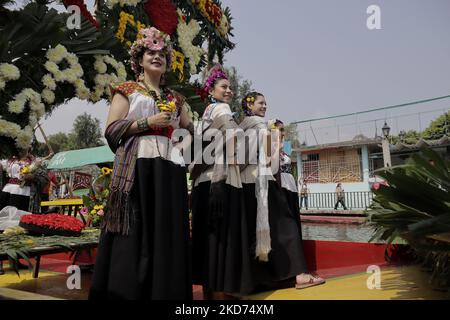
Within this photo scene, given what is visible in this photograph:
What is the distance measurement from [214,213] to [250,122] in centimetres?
111

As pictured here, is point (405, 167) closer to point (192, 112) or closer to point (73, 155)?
point (192, 112)

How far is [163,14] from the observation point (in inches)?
159

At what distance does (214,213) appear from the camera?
2.47 metres

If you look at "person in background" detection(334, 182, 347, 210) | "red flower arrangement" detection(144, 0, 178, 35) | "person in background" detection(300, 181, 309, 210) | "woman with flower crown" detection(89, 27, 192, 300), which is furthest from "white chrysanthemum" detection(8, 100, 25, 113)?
"person in background" detection(300, 181, 309, 210)

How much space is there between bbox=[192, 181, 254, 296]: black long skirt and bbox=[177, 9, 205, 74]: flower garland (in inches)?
83.5

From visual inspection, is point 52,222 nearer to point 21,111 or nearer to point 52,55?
point 21,111

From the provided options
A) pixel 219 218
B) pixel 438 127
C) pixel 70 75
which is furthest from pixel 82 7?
pixel 438 127

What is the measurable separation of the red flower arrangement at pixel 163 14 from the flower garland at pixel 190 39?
4.9 inches

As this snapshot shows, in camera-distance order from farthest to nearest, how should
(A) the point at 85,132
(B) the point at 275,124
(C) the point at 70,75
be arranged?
(A) the point at 85,132
(B) the point at 275,124
(C) the point at 70,75

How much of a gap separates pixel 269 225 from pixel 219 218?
601 mm

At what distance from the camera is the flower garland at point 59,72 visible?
2541mm

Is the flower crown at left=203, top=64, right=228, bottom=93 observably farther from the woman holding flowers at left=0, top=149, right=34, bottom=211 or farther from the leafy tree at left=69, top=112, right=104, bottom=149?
the leafy tree at left=69, top=112, right=104, bottom=149

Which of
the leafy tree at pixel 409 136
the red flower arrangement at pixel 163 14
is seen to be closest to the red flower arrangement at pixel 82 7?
the red flower arrangement at pixel 163 14

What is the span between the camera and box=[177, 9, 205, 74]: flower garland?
4240 mm
